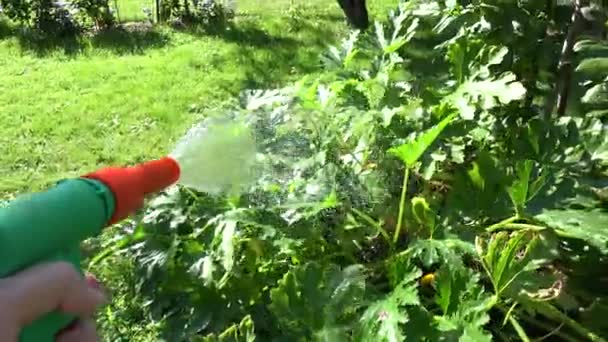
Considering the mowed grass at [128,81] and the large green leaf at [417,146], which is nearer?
the large green leaf at [417,146]

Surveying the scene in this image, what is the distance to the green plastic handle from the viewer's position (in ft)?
3.92

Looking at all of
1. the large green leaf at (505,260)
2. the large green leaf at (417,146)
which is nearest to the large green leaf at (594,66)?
the large green leaf at (417,146)

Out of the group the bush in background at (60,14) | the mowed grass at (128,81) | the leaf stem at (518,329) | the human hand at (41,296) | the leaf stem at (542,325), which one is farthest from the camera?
the bush in background at (60,14)

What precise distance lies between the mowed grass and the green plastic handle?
2877 millimetres

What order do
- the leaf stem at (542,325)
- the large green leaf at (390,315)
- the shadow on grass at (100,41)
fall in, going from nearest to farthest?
the large green leaf at (390,315) < the leaf stem at (542,325) < the shadow on grass at (100,41)

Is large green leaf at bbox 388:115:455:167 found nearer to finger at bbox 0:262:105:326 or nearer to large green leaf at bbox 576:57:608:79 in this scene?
large green leaf at bbox 576:57:608:79

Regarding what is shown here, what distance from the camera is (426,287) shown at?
237cm

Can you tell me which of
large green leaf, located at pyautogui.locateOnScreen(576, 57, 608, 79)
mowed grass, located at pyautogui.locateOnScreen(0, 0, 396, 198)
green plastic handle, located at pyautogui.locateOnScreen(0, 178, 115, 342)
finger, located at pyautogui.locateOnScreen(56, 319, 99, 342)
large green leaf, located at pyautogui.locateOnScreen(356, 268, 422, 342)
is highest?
green plastic handle, located at pyautogui.locateOnScreen(0, 178, 115, 342)

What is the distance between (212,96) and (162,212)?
267 centimetres

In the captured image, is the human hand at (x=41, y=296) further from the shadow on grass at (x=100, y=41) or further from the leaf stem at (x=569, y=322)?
the shadow on grass at (x=100, y=41)

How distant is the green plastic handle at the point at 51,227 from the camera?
3.92ft

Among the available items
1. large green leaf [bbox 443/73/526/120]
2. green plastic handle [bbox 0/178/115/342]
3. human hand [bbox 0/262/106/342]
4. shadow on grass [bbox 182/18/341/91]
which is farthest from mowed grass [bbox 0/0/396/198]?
human hand [bbox 0/262/106/342]

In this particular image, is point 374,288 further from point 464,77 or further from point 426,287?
point 464,77

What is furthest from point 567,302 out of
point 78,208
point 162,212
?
point 78,208
